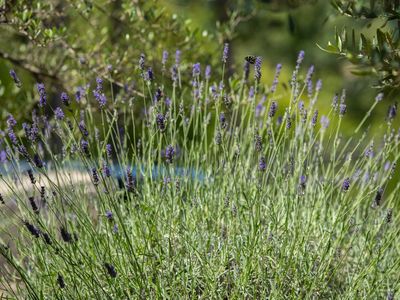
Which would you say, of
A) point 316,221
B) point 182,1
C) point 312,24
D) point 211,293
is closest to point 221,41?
point 182,1

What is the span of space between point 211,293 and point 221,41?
289 cm

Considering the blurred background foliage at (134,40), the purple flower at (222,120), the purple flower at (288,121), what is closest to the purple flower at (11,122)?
the blurred background foliage at (134,40)

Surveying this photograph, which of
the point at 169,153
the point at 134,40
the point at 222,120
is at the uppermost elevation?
the point at 134,40

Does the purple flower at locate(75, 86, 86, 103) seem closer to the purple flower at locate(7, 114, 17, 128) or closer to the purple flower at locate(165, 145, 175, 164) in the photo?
the purple flower at locate(7, 114, 17, 128)

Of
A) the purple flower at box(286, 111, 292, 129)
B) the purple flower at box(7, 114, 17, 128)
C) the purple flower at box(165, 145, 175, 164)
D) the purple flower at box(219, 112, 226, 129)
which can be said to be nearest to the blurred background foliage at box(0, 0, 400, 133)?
the purple flower at box(7, 114, 17, 128)

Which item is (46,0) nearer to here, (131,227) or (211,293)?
(131,227)

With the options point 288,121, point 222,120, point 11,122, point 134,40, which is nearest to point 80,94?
point 11,122

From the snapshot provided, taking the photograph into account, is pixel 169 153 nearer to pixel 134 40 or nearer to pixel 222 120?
pixel 222 120

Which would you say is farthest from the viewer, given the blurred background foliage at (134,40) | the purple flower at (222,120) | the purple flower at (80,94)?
the purple flower at (80,94)

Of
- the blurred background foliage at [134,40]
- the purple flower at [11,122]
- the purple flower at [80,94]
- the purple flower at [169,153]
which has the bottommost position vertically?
the purple flower at [169,153]

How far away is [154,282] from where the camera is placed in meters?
2.97

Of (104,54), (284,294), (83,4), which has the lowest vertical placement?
(284,294)

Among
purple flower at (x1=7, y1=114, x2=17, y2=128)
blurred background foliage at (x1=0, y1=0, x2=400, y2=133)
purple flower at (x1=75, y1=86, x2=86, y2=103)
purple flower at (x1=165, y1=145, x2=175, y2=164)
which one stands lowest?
purple flower at (x1=165, y1=145, x2=175, y2=164)

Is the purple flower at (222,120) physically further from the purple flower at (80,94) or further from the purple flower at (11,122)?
the purple flower at (11,122)
